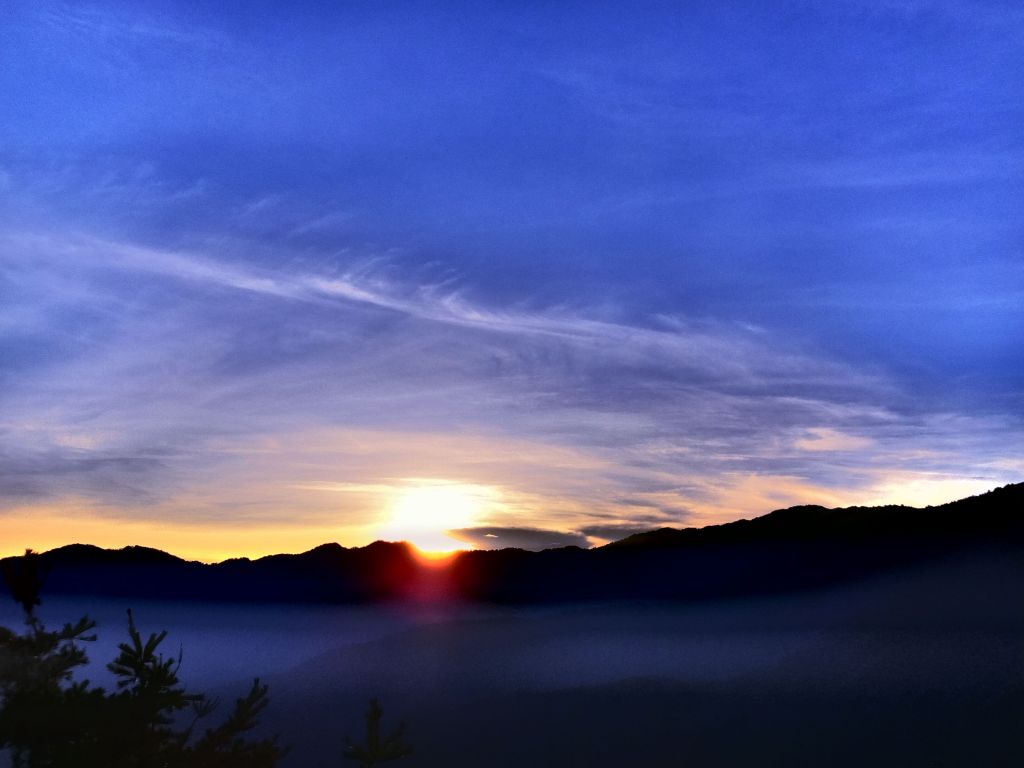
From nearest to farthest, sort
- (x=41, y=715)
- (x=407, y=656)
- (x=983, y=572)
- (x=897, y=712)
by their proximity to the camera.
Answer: (x=41, y=715)
(x=897, y=712)
(x=983, y=572)
(x=407, y=656)

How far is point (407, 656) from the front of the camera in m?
75.4

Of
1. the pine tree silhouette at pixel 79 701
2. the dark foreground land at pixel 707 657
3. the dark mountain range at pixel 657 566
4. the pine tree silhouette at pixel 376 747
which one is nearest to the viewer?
the pine tree silhouette at pixel 79 701

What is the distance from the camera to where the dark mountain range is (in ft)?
243

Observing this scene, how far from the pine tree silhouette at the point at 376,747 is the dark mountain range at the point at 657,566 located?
191 ft

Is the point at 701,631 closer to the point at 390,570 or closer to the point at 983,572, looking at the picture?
the point at 983,572

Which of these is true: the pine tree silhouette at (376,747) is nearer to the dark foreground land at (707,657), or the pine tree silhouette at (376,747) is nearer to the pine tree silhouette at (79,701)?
the pine tree silhouette at (79,701)

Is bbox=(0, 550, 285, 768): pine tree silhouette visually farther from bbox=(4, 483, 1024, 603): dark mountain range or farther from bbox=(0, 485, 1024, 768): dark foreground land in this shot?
bbox=(4, 483, 1024, 603): dark mountain range

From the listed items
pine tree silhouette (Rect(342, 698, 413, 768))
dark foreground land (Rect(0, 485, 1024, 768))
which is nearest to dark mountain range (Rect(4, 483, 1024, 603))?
dark foreground land (Rect(0, 485, 1024, 768))

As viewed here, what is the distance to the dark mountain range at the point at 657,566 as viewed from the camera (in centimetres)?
7406

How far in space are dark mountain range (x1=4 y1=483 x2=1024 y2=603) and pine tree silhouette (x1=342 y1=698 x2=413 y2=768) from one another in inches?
2298

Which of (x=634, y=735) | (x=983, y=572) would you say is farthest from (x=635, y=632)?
(x=634, y=735)

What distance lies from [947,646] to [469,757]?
2329 cm

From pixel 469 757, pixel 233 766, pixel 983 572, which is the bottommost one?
pixel 469 757

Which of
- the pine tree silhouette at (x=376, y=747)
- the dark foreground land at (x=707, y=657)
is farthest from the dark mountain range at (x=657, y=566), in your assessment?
the pine tree silhouette at (x=376, y=747)
